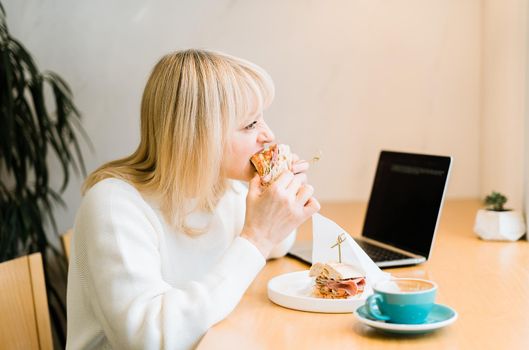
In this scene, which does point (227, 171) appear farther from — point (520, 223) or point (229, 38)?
point (229, 38)

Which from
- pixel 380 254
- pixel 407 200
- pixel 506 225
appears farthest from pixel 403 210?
pixel 506 225

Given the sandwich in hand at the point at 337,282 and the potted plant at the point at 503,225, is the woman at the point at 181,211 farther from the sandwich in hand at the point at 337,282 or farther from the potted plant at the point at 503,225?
the potted plant at the point at 503,225

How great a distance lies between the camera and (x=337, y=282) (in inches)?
48.0

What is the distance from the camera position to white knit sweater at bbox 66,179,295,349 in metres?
1.12

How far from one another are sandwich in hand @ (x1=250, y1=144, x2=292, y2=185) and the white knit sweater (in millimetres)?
160

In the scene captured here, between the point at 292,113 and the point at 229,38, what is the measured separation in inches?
12.9

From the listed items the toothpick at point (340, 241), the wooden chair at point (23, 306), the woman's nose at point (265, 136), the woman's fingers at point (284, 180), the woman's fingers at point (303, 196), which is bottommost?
the wooden chair at point (23, 306)

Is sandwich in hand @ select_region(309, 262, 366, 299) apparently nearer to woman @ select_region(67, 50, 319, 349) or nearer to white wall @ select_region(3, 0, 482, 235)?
woman @ select_region(67, 50, 319, 349)

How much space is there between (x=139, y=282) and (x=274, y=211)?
10.6 inches

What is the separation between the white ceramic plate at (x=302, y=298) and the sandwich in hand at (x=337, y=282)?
0.02 meters

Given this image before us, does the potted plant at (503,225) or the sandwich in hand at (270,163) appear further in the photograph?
the potted plant at (503,225)

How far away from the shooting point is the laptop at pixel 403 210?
1.60m

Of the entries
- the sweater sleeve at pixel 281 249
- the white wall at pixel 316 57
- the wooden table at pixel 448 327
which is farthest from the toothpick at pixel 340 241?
the white wall at pixel 316 57

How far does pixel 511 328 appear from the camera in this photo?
1059 millimetres
